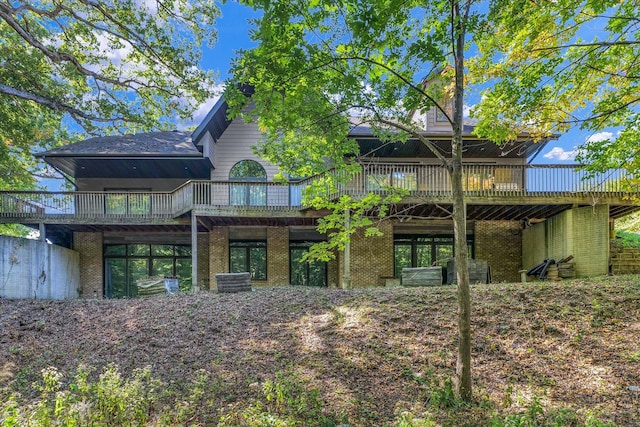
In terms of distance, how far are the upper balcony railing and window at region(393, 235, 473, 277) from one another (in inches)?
A: 122

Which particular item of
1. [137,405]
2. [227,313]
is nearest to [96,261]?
[227,313]


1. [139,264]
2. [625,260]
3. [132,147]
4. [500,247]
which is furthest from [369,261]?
[132,147]

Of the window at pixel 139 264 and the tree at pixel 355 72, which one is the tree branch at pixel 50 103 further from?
the tree at pixel 355 72

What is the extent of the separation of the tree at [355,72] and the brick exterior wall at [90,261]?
14.0 meters

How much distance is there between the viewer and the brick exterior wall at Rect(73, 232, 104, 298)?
15.6 metres

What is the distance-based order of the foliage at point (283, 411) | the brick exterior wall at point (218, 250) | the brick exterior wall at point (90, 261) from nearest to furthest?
1. the foliage at point (283, 411)
2. the brick exterior wall at point (218, 250)
3. the brick exterior wall at point (90, 261)

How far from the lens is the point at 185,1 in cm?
1417

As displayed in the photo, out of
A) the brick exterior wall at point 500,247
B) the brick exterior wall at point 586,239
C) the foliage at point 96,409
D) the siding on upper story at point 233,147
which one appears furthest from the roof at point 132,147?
the brick exterior wall at point 586,239

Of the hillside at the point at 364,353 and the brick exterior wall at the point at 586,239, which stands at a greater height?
the brick exterior wall at the point at 586,239

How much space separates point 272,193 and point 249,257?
3310mm

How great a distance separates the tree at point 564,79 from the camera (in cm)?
662

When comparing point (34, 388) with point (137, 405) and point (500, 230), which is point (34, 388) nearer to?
point (137, 405)

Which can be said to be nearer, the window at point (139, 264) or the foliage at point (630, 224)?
the window at point (139, 264)

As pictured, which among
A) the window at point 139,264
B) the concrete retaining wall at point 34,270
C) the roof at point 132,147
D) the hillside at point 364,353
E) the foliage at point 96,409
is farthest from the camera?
the window at point 139,264
